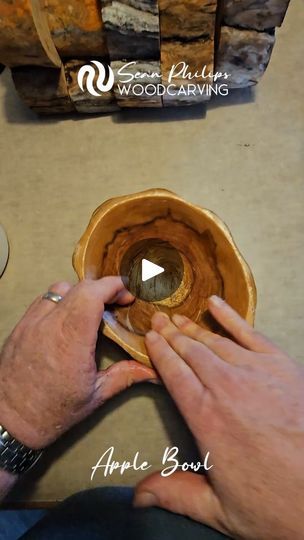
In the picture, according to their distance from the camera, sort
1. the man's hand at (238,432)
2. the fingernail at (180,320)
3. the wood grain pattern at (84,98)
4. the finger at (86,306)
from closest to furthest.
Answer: the man's hand at (238,432)
the finger at (86,306)
the fingernail at (180,320)
the wood grain pattern at (84,98)

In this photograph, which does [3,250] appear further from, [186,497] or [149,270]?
[186,497]

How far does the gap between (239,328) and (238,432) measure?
0.16 m

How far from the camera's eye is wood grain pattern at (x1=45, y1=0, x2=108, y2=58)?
792 millimetres

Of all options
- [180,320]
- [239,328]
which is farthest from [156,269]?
[239,328]

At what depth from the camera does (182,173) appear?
3.23 feet

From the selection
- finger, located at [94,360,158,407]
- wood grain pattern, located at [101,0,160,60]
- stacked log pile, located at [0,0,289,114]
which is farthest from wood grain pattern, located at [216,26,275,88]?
finger, located at [94,360,158,407]

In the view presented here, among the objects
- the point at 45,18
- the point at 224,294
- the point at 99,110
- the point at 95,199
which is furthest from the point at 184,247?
the point at 45,18

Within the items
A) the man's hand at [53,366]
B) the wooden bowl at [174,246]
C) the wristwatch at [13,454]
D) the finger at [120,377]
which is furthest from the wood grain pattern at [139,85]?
the wristwatch at [13,454]

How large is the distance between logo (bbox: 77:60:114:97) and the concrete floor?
112 mm

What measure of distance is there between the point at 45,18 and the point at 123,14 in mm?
136

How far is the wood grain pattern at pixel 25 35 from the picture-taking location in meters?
0.72

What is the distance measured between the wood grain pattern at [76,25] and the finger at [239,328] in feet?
1.64

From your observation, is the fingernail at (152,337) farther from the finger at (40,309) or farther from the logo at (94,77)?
the logo at (94,77)

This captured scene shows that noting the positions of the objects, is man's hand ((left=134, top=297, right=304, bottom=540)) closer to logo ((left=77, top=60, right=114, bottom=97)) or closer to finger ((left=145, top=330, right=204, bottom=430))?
finger ((left=145, top=330, right=204, bottom=430))
